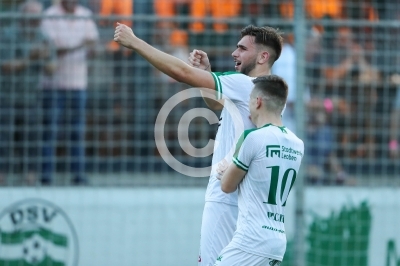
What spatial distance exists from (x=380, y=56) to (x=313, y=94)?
77 centimetres

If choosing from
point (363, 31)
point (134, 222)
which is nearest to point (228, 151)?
point (134, 222)

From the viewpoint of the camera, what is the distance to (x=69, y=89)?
7762mm

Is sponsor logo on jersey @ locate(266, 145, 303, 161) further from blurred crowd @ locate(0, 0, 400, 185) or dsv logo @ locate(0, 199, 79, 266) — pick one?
dsv logo @ locate(0, 199, 79, 266)

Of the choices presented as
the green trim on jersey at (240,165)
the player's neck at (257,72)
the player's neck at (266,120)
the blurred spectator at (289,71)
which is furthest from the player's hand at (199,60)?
the blurred spectator at (289,71)

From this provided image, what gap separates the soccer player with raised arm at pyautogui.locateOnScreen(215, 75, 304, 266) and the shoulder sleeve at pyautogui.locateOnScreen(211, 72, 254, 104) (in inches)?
9.6

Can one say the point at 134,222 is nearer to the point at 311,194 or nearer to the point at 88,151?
the point at 88,151

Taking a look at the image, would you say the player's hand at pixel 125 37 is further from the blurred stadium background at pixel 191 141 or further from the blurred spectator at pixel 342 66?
the blurred spectator at pixel 342 66

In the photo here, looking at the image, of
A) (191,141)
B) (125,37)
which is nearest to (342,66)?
(191,141)

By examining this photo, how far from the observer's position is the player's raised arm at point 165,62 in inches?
189

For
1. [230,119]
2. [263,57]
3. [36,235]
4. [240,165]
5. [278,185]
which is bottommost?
[36,235]

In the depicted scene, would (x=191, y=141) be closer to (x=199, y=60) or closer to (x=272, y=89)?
(x=199, y=60)

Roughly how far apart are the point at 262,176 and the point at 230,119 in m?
0.69

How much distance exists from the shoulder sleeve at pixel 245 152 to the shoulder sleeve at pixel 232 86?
0.39 meters

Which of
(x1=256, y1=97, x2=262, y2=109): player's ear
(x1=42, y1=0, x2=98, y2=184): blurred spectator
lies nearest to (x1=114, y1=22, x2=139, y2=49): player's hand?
(x1=256, y1=97, x2=262, y2=109): player's ear
